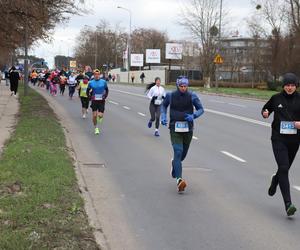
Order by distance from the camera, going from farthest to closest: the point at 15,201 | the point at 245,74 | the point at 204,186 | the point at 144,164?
1. the point at 245,74
2. the point at 144,164
3. the point at 204,186
4. the point at 15,201

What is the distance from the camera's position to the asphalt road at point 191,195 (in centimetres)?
616

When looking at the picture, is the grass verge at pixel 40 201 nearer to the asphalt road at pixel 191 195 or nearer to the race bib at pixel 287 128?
the asphalt road at pixel 191 195

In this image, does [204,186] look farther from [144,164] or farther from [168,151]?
[168,151]

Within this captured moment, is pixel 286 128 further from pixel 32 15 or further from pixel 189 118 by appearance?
pixel 32 15

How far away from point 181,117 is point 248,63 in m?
91.8

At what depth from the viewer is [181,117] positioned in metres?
8.80

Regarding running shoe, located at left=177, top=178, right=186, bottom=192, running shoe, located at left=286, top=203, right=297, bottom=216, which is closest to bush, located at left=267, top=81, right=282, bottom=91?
running shoe, located at left=177, top=178, right=186, bottom=192

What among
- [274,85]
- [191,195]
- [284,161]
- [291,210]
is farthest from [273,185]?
[274,85]

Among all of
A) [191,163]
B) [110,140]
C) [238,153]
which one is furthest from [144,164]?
[110,140]

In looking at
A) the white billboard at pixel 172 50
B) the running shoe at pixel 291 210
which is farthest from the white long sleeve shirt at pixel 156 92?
the white billboard at pixel 172 50

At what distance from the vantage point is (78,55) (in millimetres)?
133000

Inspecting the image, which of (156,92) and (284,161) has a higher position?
(156,92)

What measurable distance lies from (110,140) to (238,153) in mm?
3556

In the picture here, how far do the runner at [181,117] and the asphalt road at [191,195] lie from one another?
0.53 metres
